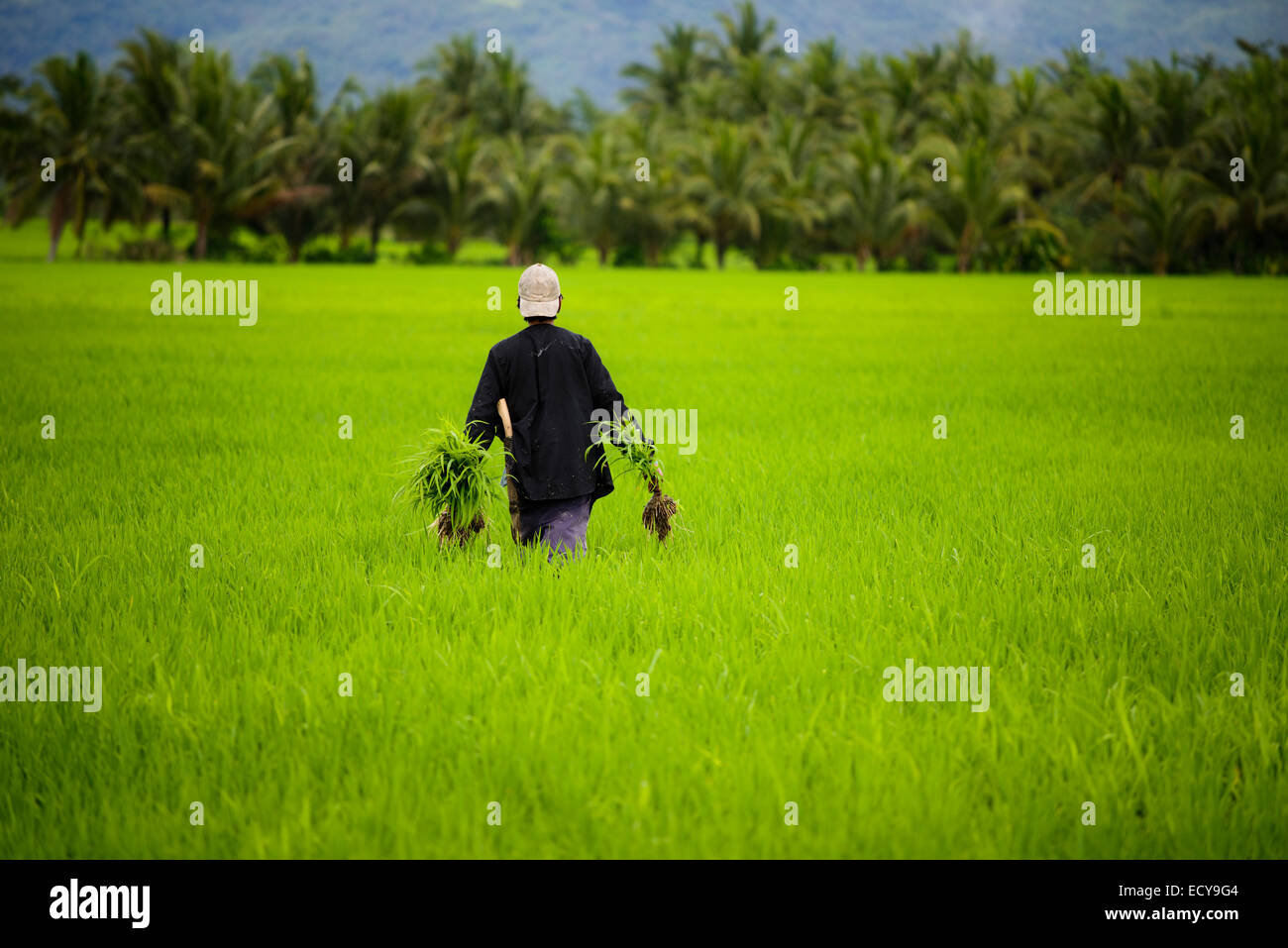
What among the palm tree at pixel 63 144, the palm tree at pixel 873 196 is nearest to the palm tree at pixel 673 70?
the palm tree at pixel 873 196

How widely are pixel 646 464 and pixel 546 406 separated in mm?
581

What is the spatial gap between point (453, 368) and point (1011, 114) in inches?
1455

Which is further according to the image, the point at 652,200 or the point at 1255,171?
the point at 652,200

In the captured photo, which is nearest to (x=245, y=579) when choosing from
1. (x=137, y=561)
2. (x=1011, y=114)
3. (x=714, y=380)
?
(x=137, y=561)

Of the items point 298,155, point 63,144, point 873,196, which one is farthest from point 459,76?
point 873,196

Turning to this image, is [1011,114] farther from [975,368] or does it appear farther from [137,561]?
[137,561]

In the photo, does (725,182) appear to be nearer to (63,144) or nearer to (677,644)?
(63,144)

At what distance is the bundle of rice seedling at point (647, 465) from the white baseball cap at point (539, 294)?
23.0 inches

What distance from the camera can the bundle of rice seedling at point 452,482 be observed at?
4.67m

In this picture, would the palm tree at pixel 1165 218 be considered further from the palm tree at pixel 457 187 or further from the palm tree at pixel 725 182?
the palm tree at pixel 457 187

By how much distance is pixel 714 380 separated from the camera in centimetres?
1145

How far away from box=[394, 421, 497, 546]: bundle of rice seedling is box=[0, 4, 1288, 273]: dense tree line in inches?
1292

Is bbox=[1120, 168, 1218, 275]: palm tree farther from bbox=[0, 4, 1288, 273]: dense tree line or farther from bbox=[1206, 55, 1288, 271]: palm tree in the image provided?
bbox=[1206, 55, 1288, 271]: palm tree

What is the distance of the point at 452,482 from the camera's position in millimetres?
4641
